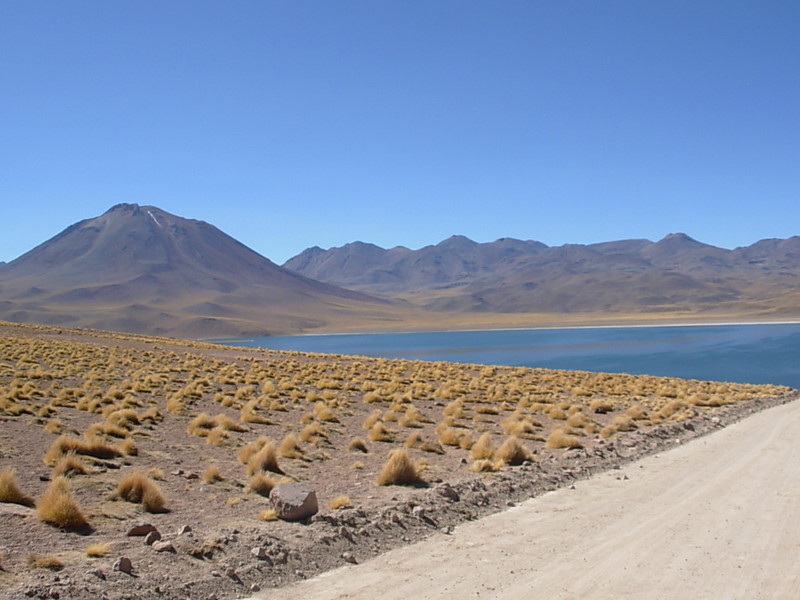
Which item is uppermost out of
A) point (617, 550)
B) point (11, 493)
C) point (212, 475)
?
point (11, 493)

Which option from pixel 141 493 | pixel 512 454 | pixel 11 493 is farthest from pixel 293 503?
pixel 512 454

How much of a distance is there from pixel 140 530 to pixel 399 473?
4.14 metres

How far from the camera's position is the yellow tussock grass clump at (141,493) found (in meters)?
8.16

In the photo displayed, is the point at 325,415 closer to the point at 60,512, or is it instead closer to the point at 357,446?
the point at 357,446

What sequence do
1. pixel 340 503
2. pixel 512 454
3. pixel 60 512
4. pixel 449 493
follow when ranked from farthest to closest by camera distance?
pixel 512 454, pixel 449 493, pixel 340 503, pixel 60 512

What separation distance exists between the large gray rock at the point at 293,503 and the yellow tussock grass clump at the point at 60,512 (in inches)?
81.4

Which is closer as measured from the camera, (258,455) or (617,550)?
(617,550)

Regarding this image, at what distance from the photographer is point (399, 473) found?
1032cm

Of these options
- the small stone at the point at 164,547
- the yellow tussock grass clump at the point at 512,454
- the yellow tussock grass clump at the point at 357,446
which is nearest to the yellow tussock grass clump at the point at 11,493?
the small stone at the point at 164,547

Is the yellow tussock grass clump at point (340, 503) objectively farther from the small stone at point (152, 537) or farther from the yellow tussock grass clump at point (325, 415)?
the yellow tussock grass clump at point (325, 415)

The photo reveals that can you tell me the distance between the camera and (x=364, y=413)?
18.2 metres

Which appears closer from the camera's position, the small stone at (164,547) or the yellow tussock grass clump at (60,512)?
the small stone at (164,547)

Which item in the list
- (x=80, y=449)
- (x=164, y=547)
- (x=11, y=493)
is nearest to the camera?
(x=164, y=547)

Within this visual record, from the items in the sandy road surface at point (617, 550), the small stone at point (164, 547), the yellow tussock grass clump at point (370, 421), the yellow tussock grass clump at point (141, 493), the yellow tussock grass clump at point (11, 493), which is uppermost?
the yellow tussock grass clump at point (11, 493)
